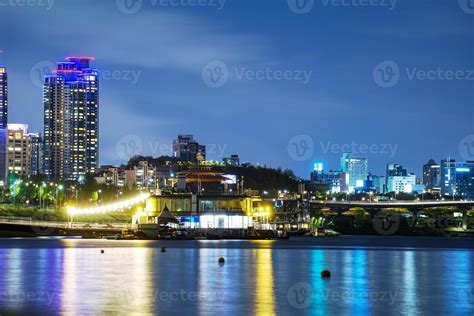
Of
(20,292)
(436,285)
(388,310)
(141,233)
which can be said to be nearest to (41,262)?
(20,292)

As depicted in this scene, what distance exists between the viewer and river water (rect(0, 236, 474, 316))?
46.2m

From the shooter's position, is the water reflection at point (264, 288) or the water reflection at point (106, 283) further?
the water reflection at point (106, 283)

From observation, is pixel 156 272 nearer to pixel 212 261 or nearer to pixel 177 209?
pixel 212 261

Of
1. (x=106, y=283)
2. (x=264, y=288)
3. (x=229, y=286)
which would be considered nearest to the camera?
(x=264, y=288)

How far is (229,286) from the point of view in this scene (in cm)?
5847

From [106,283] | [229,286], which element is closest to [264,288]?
[229,286]

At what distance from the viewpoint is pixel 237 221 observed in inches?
6693

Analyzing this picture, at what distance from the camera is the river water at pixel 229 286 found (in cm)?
4625

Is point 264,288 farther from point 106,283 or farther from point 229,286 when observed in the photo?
point 106,283

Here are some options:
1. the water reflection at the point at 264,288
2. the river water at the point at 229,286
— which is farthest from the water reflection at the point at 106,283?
the water reflection at the point at 264,288

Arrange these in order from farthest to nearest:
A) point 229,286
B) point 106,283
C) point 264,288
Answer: point 106,283 → point 229,286 → point 264,288

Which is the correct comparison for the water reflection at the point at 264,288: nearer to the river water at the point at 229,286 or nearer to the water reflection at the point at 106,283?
the river water at the point at 229,286

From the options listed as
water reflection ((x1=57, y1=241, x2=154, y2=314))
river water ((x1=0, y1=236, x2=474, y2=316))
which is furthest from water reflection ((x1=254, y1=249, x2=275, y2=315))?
water reflection ((x1=57, y1=241, x2=154, y2=314))

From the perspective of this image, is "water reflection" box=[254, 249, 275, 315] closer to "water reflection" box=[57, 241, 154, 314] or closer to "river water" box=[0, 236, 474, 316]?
"river water" box=[0, 236, 474, 316]
